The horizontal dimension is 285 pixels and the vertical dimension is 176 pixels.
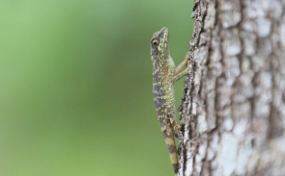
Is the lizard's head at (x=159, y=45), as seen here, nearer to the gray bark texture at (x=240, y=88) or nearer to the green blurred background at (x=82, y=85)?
the gray bark texture at (x=240, y=88)

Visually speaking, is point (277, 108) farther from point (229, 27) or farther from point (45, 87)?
point (45, 87)

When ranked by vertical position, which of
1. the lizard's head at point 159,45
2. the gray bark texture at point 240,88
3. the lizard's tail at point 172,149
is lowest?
the lizard's tail at point 172,149

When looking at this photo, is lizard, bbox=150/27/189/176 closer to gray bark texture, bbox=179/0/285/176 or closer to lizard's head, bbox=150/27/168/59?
lizard's head, bbox=150/27/168/59

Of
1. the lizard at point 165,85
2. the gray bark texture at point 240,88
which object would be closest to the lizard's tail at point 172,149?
the lizard at point 165,85

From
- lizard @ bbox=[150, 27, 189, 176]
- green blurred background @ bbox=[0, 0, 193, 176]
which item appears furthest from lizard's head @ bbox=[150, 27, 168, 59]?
green blurred background @ bbox=[0, 0, 193, 176]

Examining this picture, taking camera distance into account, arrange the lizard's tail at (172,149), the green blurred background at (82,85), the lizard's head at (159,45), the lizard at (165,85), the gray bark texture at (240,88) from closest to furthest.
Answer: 1. the gray bark texture at (240,88)
2. the lizard's tail at (172,149)
3. the lizard at (165,85)
4. the lizard's head at (159,45)
5. the green blurred background at (82,85)

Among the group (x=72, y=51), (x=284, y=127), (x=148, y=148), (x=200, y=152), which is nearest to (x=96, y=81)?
(x=72, y=51)

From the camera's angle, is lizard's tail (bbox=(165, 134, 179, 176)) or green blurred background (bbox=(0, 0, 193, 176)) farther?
green blurred background (bbox=(0, 0, 193, 176))

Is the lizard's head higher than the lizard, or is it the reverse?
the lizard's head
